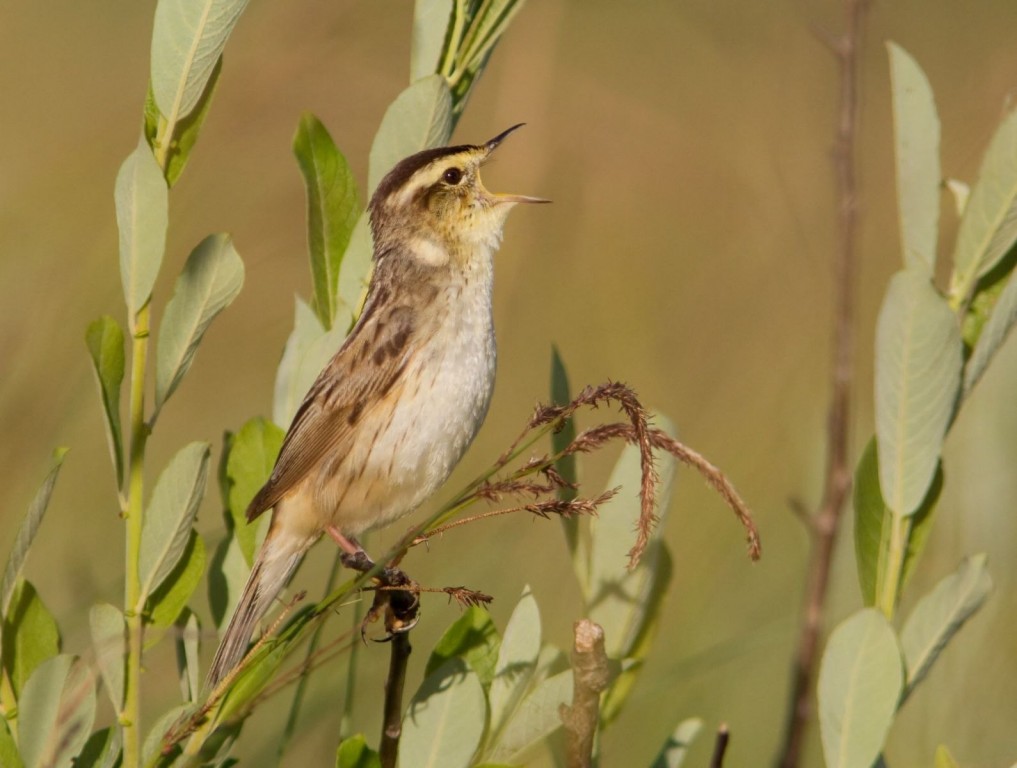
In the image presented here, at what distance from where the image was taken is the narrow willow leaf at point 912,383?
2.09 metres

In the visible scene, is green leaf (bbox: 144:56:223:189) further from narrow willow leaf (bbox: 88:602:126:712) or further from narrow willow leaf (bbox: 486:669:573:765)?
narrow willow leaf (bbox: 486:669:573:765)

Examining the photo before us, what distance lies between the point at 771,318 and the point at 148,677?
13.7 feet

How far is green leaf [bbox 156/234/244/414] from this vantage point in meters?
2.25

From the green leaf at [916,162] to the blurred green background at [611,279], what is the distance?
631 mm

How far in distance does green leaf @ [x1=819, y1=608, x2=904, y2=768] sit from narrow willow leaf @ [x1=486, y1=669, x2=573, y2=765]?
448 millimetres

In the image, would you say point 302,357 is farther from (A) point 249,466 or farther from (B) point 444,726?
(B) point 444,726

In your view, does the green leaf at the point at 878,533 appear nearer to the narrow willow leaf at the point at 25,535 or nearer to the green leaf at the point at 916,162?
the green leaf at the point at 916,162

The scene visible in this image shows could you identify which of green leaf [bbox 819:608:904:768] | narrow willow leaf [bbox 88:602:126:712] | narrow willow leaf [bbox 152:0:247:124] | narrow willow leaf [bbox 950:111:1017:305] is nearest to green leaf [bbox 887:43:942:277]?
narrow willow leaf [bbox 950:111:1017:305]

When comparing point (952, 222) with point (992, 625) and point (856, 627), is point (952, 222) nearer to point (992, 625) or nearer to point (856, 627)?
point (992, 625)

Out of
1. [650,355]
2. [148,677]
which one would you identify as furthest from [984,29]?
[148,677]

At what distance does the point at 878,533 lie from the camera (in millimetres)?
2277

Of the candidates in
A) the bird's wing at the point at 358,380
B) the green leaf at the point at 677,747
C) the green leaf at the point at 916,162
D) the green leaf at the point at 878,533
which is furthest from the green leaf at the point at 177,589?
the green leaf at the point at 916,162

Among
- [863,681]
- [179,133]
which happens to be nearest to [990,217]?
[863,681]

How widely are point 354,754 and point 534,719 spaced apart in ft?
1.16
